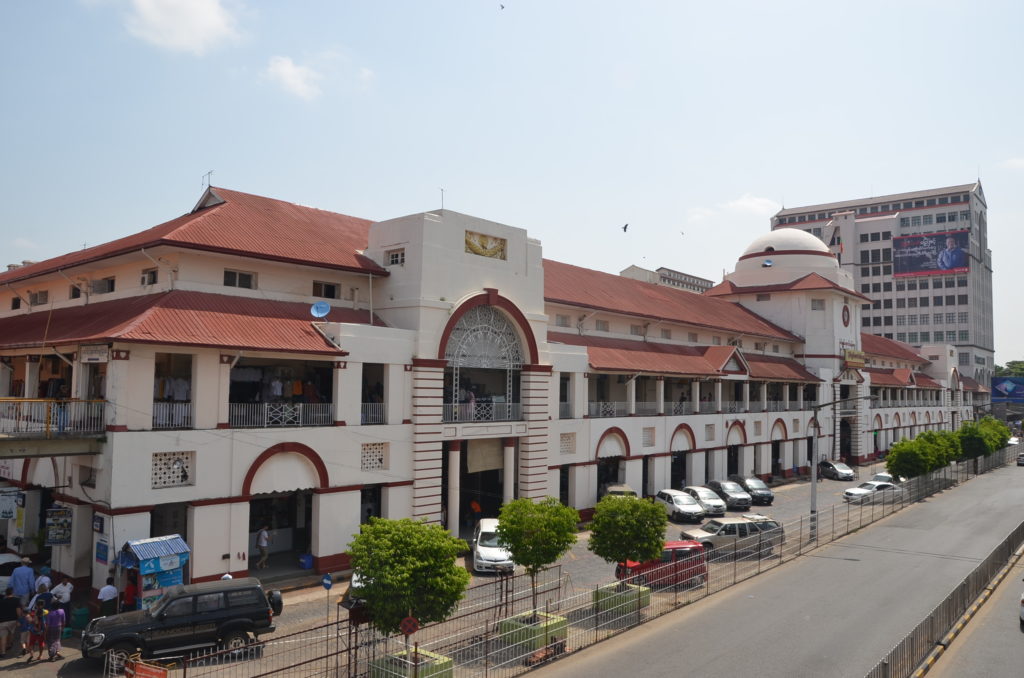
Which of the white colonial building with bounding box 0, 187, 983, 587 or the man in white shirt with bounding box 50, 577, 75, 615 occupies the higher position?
the white colonial building with bounding box 0, 187, 983, 587

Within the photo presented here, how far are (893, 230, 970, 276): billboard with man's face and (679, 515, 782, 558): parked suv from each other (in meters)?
99.7

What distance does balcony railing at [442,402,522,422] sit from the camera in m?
29.9

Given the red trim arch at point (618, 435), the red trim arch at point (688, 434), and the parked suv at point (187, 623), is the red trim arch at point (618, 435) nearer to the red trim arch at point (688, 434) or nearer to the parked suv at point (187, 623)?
the red trim arch at point (688, 434)

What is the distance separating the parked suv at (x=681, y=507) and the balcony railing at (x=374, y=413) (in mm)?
15932

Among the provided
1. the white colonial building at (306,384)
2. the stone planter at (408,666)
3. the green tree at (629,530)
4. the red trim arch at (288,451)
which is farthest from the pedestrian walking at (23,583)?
the green tree at (629,530)

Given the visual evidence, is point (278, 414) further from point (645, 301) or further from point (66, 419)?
point (645, 301)

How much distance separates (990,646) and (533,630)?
39.2ft

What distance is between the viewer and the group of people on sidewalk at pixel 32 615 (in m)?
17.8

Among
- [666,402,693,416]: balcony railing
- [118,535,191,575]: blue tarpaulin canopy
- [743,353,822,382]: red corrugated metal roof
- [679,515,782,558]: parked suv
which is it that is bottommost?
[679,515,782,558]: parked suv

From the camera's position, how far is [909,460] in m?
47.1

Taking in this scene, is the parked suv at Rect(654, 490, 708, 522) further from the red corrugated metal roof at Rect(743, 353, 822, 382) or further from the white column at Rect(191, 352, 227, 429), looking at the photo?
the white column at Rect(191, 352, 227, 429)

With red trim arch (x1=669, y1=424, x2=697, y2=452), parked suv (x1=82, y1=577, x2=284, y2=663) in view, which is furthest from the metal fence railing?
red trim arch (x1=669, y1=424, x2=697, y2=452)

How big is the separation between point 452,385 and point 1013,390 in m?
107

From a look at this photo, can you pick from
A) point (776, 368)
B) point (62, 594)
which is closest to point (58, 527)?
point (62, 594)
